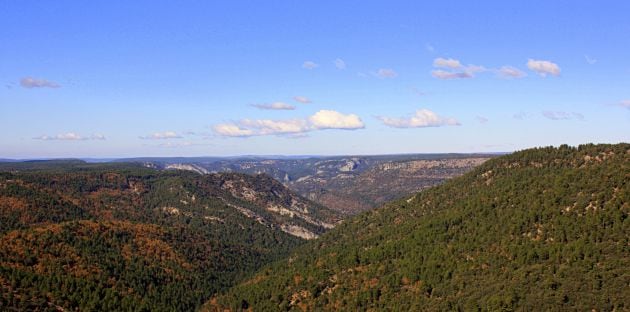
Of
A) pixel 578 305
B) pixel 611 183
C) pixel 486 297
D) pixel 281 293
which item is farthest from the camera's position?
pixel 281 293

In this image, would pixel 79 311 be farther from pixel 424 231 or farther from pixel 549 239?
pixel 549 239

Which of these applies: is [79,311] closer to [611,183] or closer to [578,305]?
[578,305]

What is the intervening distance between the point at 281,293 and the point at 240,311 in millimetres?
13057

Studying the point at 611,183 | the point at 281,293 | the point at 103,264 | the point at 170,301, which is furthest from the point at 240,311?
the point at 611,183

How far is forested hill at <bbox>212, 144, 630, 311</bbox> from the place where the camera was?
98.8m

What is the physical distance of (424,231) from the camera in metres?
159

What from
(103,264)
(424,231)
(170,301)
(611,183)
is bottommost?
(170,301)

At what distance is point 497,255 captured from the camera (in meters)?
121

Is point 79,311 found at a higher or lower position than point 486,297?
lower

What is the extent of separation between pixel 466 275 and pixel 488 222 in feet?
90.8

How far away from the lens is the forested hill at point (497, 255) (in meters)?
98.8

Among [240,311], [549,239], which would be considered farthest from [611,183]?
[240,311]

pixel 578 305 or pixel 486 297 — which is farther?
pixel 486 297

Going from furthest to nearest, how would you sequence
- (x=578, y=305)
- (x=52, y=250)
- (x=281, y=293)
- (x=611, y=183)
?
1. (x=52, y=250)
2. (x=281, y=293)
3. (x=611, y=183)
4. (x=578, y=305)
